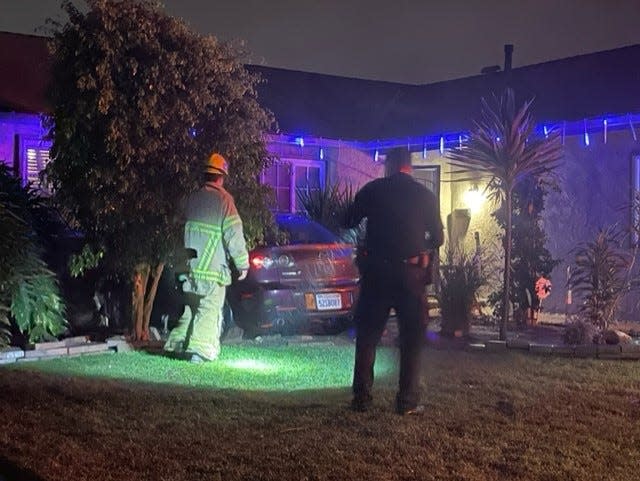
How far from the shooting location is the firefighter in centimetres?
753

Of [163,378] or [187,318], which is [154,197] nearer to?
[187,318]

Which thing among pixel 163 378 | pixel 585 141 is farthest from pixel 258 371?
pixel 585 141

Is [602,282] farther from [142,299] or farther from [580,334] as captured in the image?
[142,299]

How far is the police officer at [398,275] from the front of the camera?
5723 millimetres

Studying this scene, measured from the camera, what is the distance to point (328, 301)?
9328 mm

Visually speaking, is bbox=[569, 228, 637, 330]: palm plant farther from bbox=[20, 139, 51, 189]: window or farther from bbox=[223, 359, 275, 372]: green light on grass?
bbox=[20, 139, 51, 189]: window

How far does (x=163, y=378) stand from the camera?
693cm

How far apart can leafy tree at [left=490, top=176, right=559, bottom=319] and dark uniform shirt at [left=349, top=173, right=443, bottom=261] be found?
18.8 ft

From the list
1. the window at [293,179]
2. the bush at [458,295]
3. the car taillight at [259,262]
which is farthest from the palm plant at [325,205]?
the car taillight at [259,262]

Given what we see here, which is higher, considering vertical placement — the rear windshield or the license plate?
the rear windshield

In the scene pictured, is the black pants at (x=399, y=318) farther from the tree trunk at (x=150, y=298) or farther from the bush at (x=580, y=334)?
the tree trunk at (x=150, y=298)

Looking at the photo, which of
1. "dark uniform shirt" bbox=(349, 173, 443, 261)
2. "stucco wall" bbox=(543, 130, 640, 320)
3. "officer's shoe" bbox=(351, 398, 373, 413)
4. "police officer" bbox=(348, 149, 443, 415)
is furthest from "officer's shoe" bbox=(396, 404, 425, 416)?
"stucco wall" bbox=(543, 130, 640, 320)

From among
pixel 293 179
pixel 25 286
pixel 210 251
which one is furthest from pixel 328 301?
pixel 293 179

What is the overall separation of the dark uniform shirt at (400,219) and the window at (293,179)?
992 centimetres
